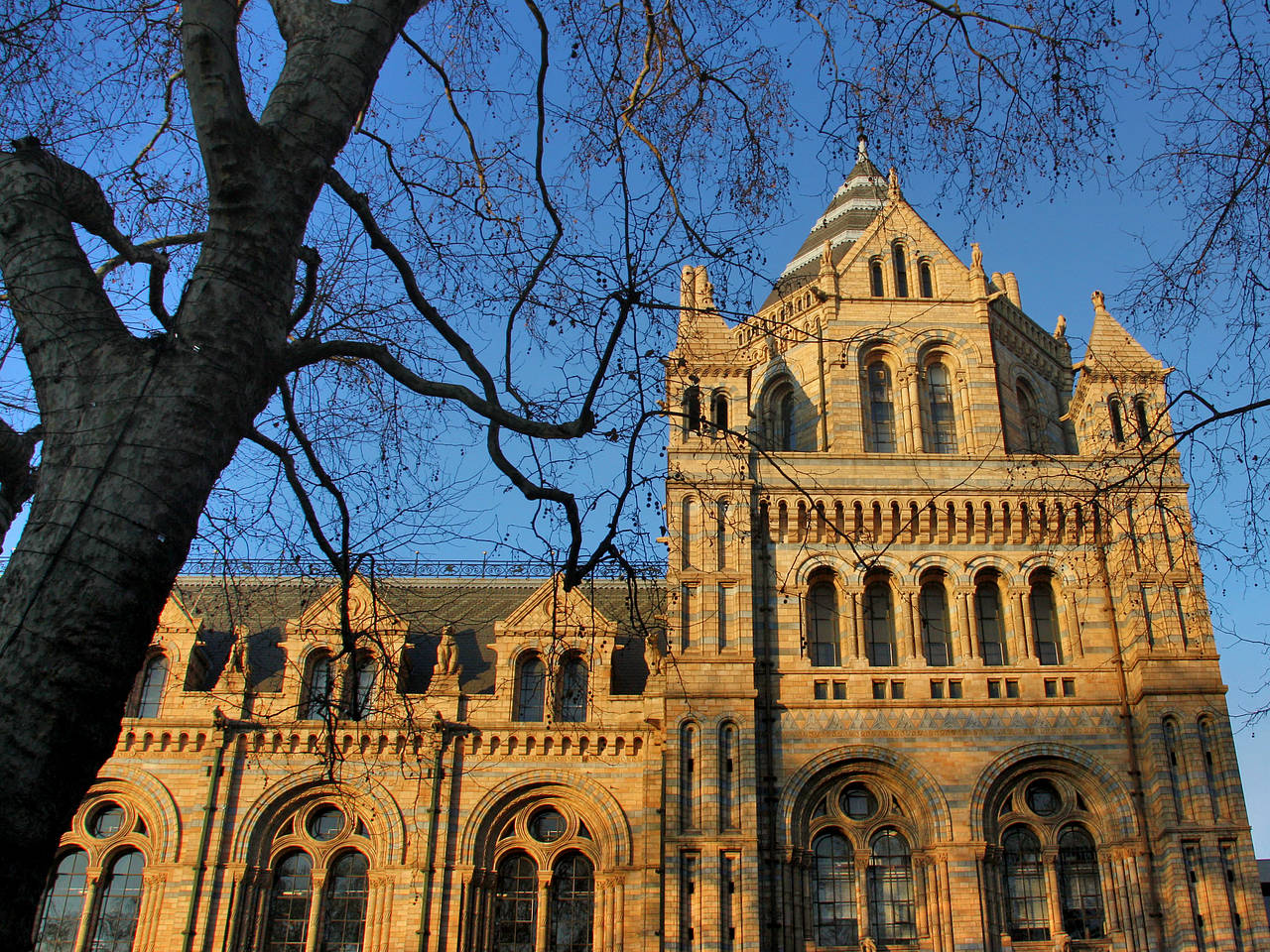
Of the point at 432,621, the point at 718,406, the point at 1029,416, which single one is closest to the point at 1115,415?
the point at 1029,416

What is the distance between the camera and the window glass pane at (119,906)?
24812 mm

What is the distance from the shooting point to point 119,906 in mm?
25250

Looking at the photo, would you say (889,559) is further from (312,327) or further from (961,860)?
(312,327)

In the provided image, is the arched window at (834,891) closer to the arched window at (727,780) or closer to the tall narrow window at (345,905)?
the arched window at (727,780)

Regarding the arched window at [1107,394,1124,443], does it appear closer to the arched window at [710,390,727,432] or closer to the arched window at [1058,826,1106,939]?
the arched window at [710,390,727,432]

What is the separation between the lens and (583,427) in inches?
334

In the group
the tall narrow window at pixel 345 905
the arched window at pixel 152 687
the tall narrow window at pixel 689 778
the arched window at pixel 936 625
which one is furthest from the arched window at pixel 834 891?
the arched window at pixel 152 687

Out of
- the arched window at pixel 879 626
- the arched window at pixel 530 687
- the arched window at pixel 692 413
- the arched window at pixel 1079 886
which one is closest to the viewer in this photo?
the arched window at pixel 692 413

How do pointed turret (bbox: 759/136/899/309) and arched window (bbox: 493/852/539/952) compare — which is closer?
arched window (bbox: 493/852/539/952)

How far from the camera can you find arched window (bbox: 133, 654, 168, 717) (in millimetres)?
27688

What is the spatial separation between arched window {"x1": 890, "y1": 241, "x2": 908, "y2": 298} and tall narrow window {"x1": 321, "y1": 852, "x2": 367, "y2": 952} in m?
18.6

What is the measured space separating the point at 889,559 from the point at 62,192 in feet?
68.3

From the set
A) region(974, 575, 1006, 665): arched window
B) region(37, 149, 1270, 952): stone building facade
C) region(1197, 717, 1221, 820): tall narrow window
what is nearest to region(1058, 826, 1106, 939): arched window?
region(37, 149, 1270, 952): stone building facade

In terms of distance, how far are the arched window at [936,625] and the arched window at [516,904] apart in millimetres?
9525
